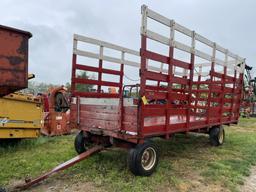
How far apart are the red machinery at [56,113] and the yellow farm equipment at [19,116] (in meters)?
1.41

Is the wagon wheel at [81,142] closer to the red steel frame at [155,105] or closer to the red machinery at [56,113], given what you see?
the red steel frame at [155,105]

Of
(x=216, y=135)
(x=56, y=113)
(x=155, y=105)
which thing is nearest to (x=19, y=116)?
(x=56, y=113)

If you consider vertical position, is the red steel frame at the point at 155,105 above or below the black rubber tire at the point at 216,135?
above

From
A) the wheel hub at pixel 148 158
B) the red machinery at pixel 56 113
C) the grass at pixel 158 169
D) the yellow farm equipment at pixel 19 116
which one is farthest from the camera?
the red machinery at pixel 56 113

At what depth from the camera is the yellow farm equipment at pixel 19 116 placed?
542 cm

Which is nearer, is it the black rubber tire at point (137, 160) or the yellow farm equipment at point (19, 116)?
the black rubber tire at point (137, 160)

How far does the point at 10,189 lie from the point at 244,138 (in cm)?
663

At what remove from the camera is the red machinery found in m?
7.57

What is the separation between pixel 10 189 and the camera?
11.8 ft

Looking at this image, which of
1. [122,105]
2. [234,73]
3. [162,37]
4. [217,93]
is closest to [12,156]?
[122,105]

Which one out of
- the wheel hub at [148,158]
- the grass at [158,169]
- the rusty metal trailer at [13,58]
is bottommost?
the grass at [158,169]

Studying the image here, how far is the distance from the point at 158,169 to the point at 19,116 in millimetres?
3259

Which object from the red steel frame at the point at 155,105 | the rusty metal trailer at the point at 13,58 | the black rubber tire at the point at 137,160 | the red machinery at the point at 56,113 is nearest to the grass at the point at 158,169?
the black rubber tire at the point at 137,160

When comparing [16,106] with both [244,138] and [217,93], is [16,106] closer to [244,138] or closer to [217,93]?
[217,93]
